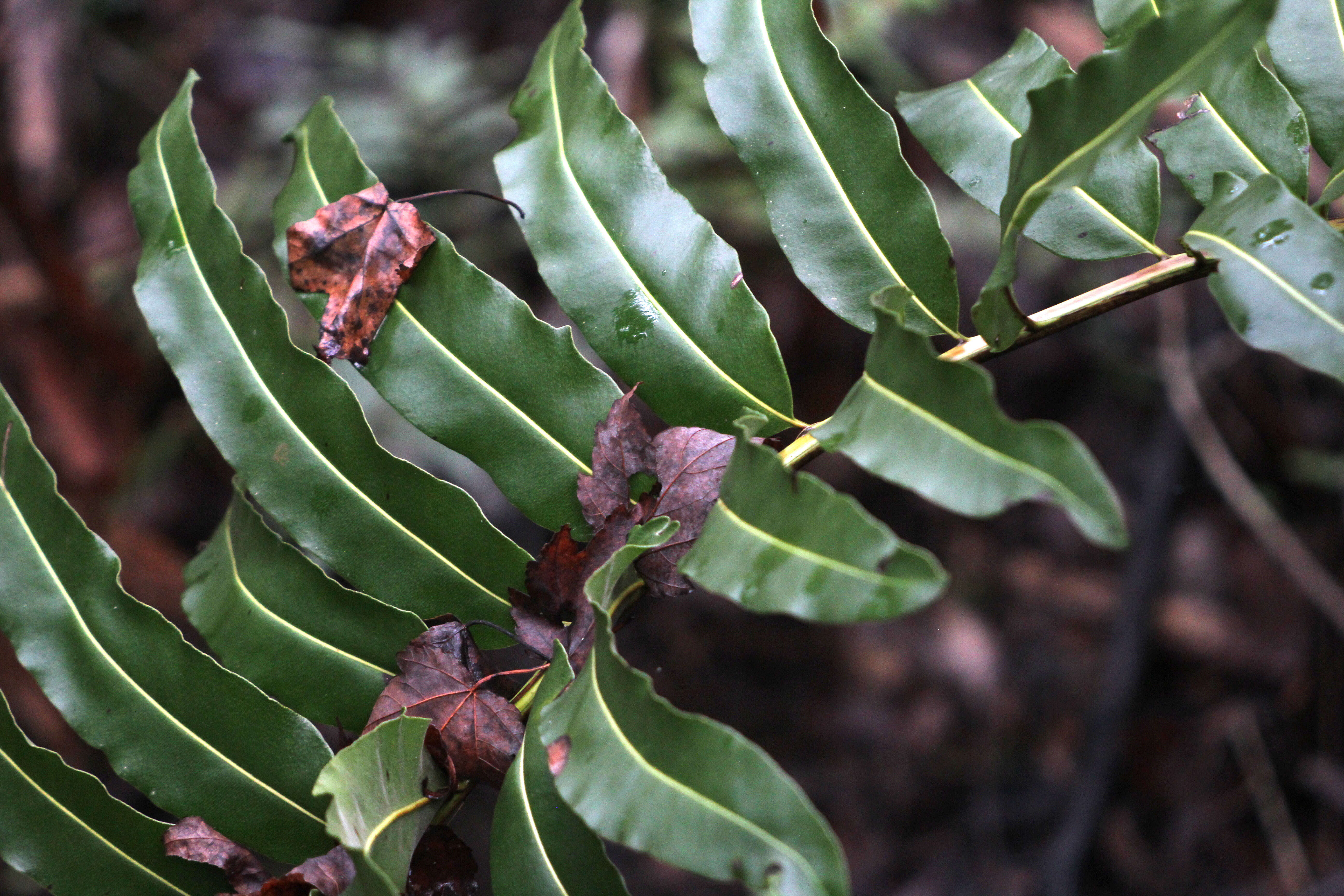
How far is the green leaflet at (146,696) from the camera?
0.83 metres

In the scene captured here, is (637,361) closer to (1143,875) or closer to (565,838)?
(565,838)

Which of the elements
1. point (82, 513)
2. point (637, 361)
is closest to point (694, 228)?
point (637, 361)

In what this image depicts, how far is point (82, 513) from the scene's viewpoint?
7.36 feet

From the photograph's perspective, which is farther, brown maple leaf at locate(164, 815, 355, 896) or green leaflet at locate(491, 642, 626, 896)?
brown maple leaf at locate(164, 815, 355, 896)

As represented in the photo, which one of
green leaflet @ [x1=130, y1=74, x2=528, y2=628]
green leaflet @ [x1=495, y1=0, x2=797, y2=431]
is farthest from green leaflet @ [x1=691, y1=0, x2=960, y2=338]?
green leaflet @ [x1=130, y1=74, x2=528, y2=628]

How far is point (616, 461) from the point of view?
811 millimetres

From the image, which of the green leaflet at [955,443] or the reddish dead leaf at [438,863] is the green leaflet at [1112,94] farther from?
the reddish dead leaf at [438,863]

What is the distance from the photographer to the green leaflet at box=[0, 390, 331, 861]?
83 cm

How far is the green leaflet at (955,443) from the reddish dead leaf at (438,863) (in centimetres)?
46

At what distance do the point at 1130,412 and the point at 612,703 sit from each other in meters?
2.59

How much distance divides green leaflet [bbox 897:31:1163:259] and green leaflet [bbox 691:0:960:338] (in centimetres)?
6

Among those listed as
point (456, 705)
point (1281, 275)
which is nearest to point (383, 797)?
point (456, 705)

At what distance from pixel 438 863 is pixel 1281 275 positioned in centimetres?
78

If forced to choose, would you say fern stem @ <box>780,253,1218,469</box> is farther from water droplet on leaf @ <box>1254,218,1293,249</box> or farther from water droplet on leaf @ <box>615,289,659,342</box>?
water droplet on leaf @ <box>615,289,659,342</box>
